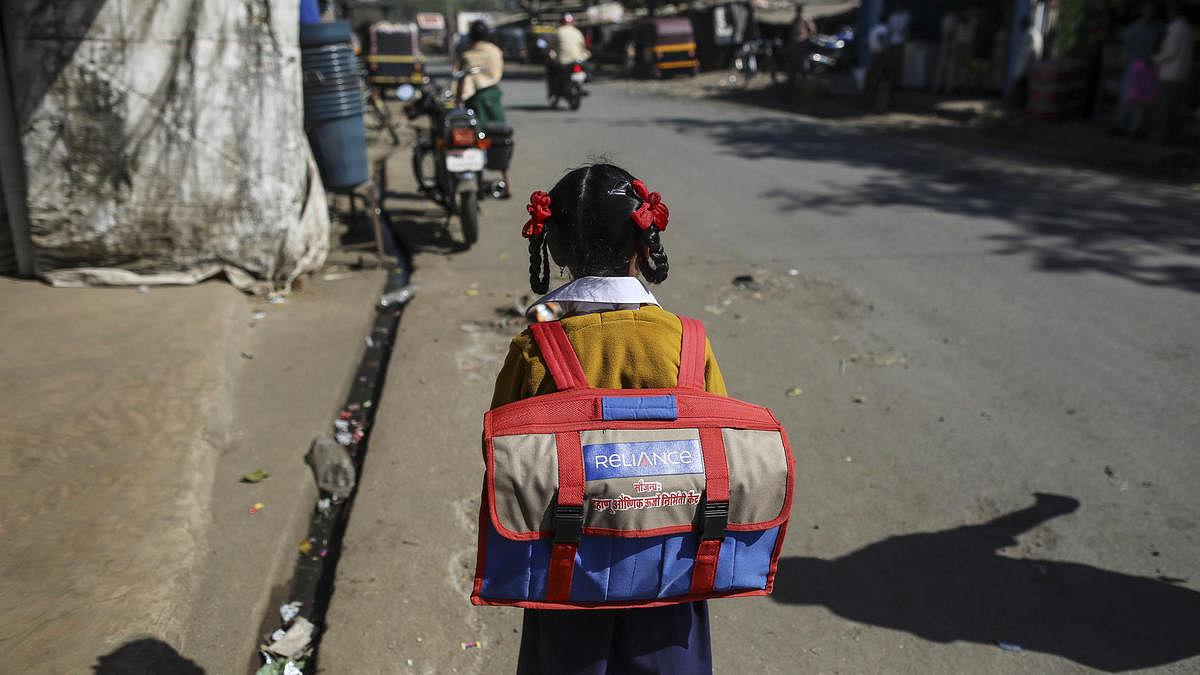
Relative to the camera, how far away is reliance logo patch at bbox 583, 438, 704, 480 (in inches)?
58.3

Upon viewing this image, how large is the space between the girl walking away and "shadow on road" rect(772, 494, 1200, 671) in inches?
52.4

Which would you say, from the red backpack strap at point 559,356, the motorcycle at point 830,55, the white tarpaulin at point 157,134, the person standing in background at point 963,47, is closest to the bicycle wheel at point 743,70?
the motorcycle at point 830,55

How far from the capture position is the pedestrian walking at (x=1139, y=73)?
487 inches

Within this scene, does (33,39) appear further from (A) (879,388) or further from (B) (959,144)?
(B) (959,144)

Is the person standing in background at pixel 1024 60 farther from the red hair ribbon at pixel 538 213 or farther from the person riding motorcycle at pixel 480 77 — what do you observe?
the red hair ribbon at pixel 538 213

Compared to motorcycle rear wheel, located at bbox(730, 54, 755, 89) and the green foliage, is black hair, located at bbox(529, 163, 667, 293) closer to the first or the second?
the green foliage

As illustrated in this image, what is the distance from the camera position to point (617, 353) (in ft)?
5.27

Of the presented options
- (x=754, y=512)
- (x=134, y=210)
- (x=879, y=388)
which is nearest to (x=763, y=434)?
(x=754, y=512)

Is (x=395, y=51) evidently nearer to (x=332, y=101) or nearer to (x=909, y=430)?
(x=332, y=101)

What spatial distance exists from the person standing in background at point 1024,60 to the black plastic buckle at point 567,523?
16.6 m

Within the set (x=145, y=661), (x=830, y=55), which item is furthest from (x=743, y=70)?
(x=145, y=661)

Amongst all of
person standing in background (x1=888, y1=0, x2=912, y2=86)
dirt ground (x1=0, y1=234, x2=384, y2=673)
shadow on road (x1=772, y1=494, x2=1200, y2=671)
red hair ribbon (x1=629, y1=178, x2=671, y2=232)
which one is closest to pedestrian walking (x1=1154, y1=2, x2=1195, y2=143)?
person standing in background (x1=888, y1=0, x2=912, y2=86)

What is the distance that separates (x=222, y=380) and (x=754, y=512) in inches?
133

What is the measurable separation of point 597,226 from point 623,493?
20.3 inches
